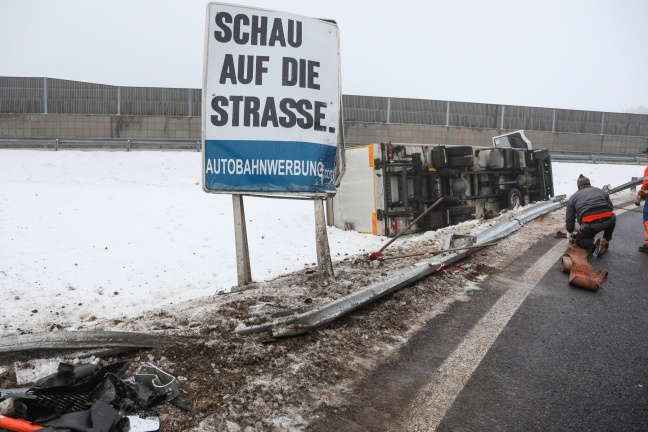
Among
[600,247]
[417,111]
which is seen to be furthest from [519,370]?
[417,111]

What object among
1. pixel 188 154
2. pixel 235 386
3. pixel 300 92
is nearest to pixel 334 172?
pixel 300 92

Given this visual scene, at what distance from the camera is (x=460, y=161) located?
10.1 meters

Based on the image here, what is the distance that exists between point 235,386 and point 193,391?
235 millimetres

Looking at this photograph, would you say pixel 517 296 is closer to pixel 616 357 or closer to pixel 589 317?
pixel 589 317

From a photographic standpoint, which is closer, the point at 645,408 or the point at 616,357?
the point at 645,408

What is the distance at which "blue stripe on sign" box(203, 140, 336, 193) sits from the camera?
4449 millimetres

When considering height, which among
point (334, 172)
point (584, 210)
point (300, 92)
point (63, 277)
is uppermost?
point (300, 92)

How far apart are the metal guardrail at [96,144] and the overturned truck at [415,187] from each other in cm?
1206

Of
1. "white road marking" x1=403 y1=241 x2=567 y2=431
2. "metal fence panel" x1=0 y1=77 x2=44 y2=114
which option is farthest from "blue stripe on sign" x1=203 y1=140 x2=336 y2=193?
"metal fence panel" x1=0 y1=77 x2=44 y2=114

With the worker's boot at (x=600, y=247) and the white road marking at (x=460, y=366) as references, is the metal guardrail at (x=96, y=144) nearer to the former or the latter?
the worker's boot at (x=600, y=247)

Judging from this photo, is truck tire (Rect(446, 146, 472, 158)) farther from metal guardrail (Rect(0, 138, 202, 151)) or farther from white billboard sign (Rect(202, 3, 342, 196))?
metal guardrail (Rect(0, 138, 202, 151))

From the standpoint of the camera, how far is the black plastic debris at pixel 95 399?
6.90 feet

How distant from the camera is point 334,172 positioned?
4.76 meters

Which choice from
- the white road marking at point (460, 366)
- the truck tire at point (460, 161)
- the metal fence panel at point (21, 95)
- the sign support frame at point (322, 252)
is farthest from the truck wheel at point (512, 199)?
the metal fence panel at point (21, 95)
